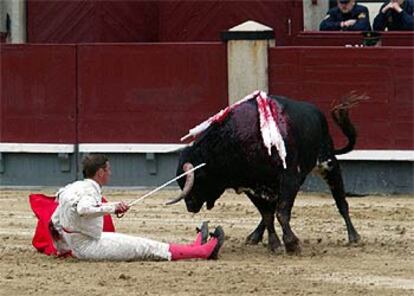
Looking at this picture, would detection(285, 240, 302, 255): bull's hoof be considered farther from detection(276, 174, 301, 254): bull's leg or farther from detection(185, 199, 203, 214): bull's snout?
detection(185, 199, 203, 214): bull's snout

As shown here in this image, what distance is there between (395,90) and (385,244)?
377cm

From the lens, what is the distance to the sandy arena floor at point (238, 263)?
8.76 m

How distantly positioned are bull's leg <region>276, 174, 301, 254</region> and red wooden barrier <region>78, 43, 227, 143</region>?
464 cm

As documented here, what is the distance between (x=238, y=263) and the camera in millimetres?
9836

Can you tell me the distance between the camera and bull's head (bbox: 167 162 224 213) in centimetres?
1038

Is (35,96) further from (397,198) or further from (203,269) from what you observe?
(203,269)

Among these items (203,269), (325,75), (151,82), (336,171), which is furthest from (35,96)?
(203,269)

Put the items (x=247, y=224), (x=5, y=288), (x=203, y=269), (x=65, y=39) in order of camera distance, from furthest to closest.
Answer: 1. (x=65, y=39)
2. (x=247, y=224)
3. (x=203, y=269)
4. (x=5, y=288)

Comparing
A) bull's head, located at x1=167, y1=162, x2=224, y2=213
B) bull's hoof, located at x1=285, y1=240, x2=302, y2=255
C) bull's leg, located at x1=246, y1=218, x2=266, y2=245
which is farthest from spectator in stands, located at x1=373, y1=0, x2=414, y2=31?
bull's hoof, located at x1=285, y1=240, x2=302, y2=255

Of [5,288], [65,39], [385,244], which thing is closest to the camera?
[5,288]

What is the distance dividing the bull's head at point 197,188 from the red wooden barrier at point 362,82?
4093 millimetres

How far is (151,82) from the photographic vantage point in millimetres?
15047

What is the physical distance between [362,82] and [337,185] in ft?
12.1

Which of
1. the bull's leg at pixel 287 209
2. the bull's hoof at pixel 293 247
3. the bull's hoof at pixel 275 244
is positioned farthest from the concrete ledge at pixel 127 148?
the bull's hoof at pixel 293 247
